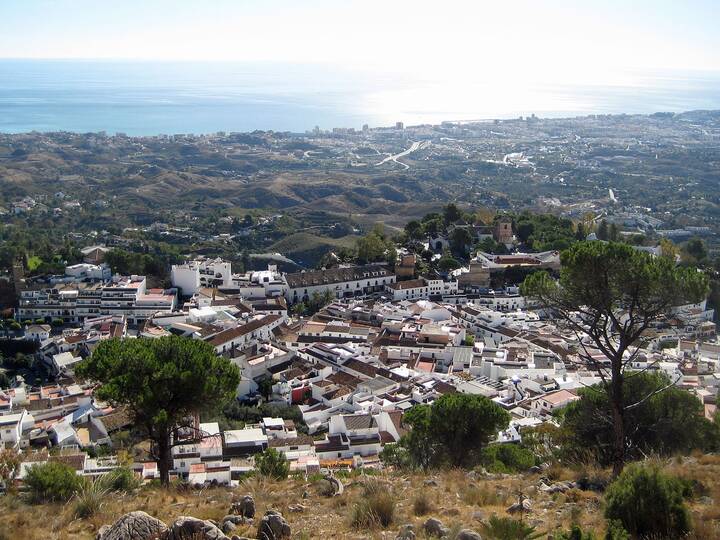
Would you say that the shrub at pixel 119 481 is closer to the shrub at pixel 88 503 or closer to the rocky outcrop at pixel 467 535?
the shrub at pixel 88 503

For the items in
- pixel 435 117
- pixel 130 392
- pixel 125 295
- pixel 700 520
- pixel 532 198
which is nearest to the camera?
pixel 700 520

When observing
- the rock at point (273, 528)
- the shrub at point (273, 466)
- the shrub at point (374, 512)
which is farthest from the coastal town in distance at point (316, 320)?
the shrub at point (374, 512)

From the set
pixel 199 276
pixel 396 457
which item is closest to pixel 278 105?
pixel 199 276

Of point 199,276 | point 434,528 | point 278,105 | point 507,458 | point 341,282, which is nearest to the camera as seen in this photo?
point 434,528

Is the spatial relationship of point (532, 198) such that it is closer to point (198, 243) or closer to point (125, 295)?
point (198, 243)

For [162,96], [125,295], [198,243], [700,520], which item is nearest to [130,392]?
[700,520]

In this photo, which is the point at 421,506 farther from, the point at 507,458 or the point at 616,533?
the point at 507,458

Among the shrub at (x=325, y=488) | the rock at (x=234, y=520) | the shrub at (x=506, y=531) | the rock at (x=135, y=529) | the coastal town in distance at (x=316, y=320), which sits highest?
the shrub at (x=506, y=531)
